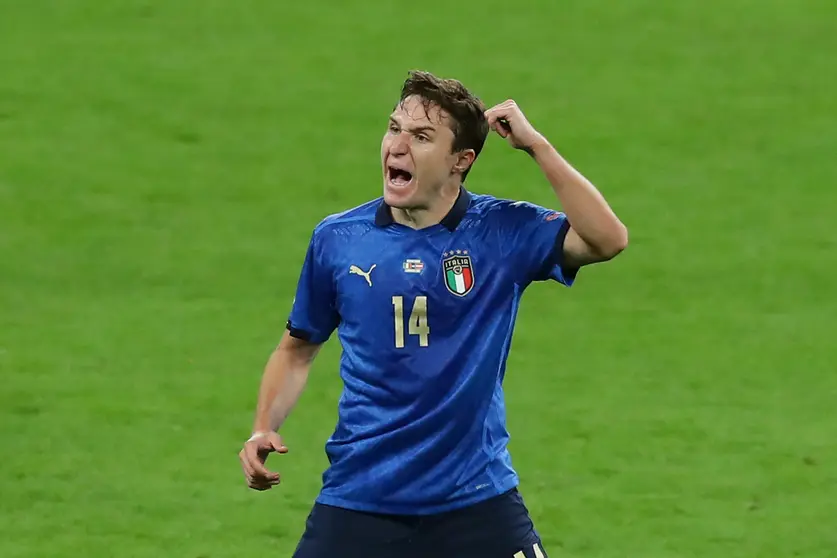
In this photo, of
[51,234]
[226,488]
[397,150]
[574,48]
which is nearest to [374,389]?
[397,150]

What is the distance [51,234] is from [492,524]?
26.8 ft

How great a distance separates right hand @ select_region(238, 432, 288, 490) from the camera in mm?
5465

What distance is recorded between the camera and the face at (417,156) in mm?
5441

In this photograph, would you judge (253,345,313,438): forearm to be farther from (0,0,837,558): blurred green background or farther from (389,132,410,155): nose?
Answer: (0,0,837,558): blurred green background

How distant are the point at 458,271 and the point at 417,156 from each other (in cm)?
37

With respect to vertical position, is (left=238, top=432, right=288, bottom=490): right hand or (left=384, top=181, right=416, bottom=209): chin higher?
(left=384, top=181, right=416, bottom=209): chin

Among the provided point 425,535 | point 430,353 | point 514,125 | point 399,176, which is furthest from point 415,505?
point 514,125

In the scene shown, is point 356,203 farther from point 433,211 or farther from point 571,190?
point 571,190

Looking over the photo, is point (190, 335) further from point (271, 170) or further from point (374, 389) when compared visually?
point (374, 389)

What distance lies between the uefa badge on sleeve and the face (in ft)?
0.58

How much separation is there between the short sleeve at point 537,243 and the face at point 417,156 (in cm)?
25

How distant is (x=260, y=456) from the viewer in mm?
5492

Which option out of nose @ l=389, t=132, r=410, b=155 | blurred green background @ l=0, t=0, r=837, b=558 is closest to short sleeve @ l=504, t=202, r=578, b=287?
nose @ l=389, t=132, r=410, b=155

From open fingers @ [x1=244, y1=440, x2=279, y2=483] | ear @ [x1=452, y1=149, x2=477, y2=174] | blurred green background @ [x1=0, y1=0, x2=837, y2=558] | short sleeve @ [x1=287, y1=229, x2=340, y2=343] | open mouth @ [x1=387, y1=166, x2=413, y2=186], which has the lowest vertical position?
blurred green background @ [x1=0, y1=0, x2=837, y2=558]
